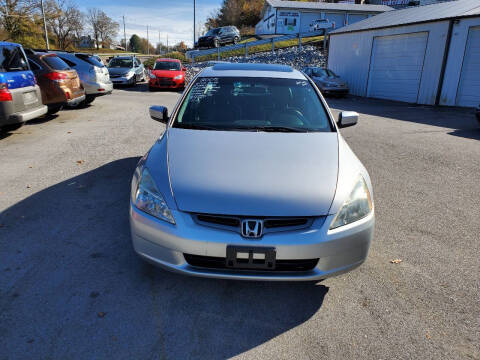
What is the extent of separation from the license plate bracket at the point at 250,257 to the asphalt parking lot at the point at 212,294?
425 mm

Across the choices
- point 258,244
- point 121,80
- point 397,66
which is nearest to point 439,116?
point 397,66

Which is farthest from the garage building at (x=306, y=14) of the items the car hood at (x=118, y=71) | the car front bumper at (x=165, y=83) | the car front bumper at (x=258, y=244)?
the car front bumper at (x=258, y=244)

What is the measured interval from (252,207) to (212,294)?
2.72 feet

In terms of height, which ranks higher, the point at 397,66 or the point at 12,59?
the point at 397,66

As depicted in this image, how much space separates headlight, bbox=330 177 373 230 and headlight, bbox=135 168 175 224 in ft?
3.60

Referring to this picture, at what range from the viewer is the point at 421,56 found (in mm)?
16328

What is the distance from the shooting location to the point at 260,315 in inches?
97.3

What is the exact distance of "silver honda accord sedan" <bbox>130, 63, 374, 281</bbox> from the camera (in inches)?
88.7

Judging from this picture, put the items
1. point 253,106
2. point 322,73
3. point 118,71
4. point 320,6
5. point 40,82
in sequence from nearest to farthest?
point 253,106
point 40,82
point 322,73
point 118,71
point 320,6

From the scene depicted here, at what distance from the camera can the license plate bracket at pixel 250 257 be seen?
7.29 ft

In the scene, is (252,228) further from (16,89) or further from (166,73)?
(166,73)

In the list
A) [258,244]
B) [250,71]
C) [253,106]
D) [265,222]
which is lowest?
[258,244]

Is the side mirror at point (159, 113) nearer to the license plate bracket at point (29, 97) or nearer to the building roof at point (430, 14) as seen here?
the license plate bracket at point (29, 97)

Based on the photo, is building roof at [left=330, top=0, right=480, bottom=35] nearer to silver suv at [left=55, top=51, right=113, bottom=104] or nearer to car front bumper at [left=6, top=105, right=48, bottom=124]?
silver suv at [left=55, top=51, right=113, bottom=104]
